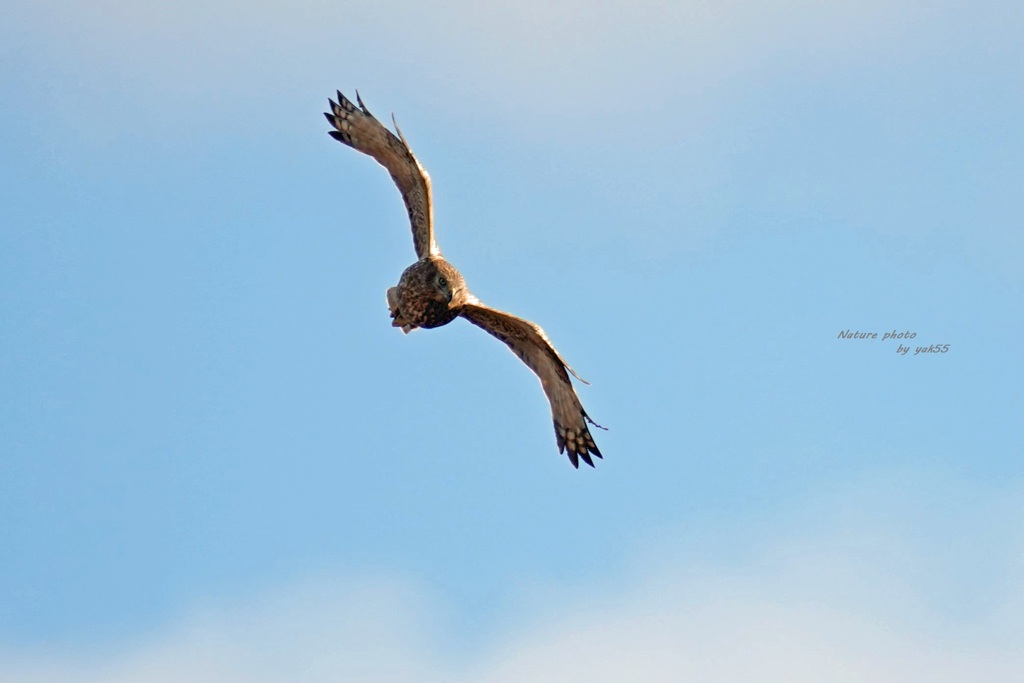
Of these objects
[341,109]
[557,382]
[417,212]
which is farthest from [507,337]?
[341,109]

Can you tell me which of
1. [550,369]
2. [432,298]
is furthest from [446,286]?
[550,369]

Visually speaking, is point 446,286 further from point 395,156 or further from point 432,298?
point 395,156

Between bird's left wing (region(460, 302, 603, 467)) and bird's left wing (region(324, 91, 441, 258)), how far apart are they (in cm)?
112

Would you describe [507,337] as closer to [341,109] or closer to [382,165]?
[382,165]

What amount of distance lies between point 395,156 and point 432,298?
218cm

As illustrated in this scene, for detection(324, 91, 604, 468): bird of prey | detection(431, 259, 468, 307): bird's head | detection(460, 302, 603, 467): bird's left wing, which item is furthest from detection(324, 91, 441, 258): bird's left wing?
detection(460, 302, 603, 467): bird's left wing

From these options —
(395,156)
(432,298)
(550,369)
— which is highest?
(395,156)

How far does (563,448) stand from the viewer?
16.9 metres

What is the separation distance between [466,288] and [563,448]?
2.72 metres

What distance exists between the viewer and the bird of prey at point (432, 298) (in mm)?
15258

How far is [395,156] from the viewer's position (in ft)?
53.2

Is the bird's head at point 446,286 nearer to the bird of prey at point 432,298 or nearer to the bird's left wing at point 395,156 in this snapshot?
the bird of prey at point 432,298

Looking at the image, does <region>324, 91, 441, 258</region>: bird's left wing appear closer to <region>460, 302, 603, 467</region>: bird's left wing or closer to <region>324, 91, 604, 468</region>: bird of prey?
<region>324, 91, 604, 468</region>: bird of prey

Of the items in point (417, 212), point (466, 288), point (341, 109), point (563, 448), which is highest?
point (341, 109)
